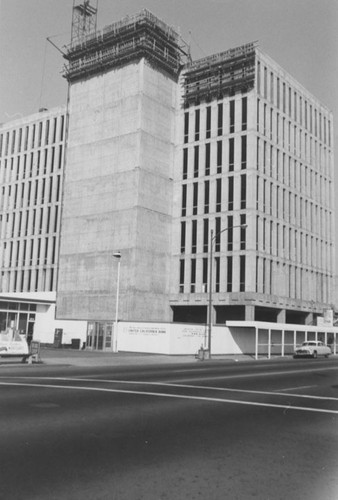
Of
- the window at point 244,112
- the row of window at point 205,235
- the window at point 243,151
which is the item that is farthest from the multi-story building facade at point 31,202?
the window at point 244,112

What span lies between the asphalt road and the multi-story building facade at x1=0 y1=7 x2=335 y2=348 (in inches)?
1714

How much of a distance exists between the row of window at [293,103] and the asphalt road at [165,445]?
52.7 m

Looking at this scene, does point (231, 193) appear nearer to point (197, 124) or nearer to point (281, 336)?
point (197, 124)

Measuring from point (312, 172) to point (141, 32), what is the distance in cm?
2743

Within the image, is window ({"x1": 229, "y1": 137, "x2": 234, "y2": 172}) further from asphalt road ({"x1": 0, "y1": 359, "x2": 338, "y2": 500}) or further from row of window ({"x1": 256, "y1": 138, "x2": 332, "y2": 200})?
asphalt road ({"x1": 0, "y1": 359, "x2": 338, "y2": 500})

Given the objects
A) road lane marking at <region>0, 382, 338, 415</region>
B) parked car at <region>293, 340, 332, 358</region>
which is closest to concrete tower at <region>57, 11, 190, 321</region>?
parked car at <region>293, 340, 332, 358</region>

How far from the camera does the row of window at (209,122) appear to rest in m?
60.5

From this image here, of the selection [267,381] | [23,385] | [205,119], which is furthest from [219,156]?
[23,385]

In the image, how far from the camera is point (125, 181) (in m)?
59.5

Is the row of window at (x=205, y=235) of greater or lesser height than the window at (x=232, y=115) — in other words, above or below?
below

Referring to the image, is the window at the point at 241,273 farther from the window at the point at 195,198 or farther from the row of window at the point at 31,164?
the row of window at the point at 31,164

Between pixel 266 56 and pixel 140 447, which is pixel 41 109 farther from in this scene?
pixel 140 447

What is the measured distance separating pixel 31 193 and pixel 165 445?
69760 millimetres

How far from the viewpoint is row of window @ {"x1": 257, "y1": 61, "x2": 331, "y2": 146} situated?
6134 centimetres
